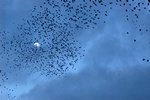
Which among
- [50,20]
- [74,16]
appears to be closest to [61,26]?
[50,20]

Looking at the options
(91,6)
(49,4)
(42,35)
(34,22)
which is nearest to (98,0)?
(91,6)

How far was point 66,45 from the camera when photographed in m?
34.3

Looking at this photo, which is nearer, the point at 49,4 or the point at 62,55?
the point at 49,4

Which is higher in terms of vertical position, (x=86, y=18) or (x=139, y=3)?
(x=86, y=18)

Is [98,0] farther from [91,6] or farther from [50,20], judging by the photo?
[50,20]

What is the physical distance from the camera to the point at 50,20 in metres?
31.2

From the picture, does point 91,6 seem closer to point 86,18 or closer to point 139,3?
point 86,18

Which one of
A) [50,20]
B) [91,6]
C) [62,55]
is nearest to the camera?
[91,6]

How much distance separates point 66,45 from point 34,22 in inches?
203

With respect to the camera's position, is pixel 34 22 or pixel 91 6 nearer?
pixel 91 6

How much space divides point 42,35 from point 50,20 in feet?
16.4

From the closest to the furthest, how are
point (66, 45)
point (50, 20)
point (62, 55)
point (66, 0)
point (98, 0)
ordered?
point (98, 0) → point (66, 0) → point (50, 20) → point (66, 45) → point (62, 55)

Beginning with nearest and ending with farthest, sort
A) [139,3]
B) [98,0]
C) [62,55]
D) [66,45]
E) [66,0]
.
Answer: [139,3], [98,0], [66,0], [66,45], [62,55]

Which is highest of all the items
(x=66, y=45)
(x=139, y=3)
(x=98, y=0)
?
(x=66, y=45)
